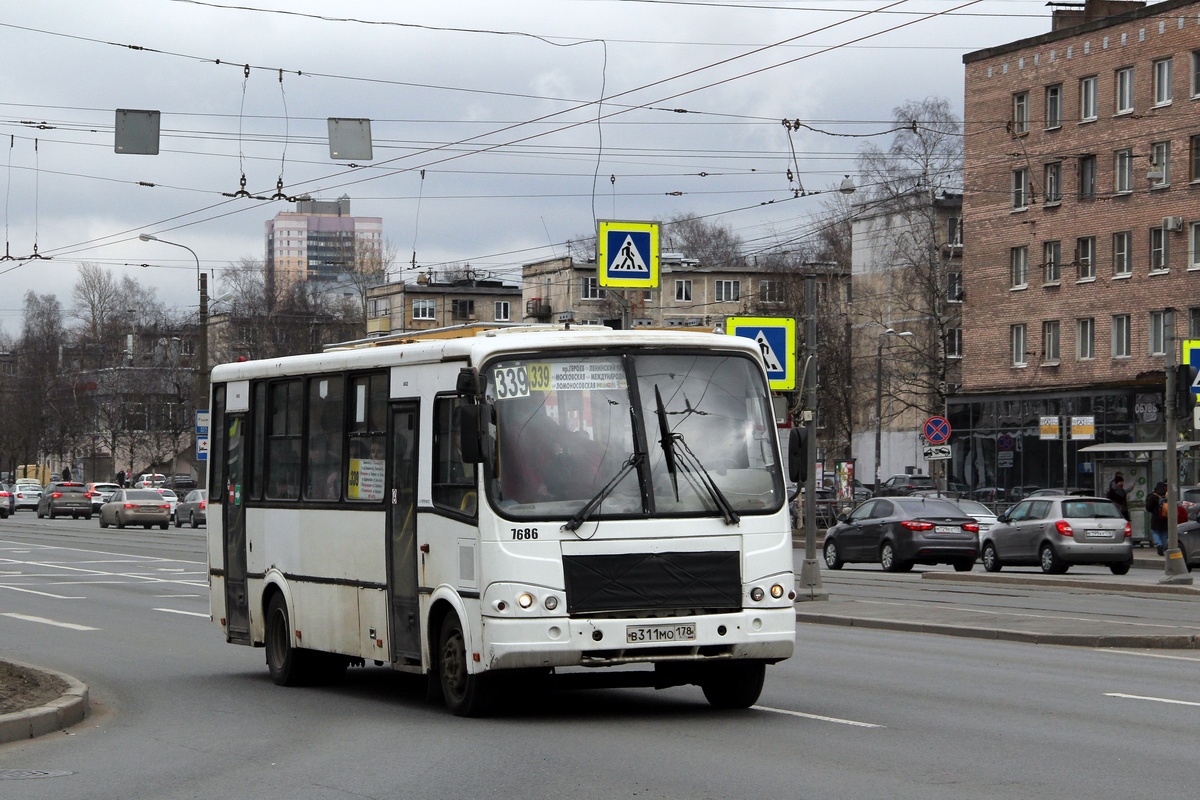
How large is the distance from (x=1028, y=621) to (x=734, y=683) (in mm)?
9081

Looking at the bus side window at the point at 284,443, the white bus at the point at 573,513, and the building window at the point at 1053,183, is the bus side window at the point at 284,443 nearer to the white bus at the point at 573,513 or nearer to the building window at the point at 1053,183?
the white bus at the point at 573,513

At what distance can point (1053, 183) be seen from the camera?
202 feet

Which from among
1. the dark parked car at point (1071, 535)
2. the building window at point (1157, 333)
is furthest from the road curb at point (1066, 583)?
the building window at point (1157, 333)

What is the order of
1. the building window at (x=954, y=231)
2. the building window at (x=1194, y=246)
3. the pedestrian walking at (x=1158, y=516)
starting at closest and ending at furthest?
the pedestrian walking at (x=1158, y=516) → the building window at (x=1194, y=246) → the building window at (x=954, y=231)

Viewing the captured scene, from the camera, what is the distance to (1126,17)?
58.0m

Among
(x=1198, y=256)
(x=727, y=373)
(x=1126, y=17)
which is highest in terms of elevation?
(x=1126, y=17)

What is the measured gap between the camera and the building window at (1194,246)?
185 ft

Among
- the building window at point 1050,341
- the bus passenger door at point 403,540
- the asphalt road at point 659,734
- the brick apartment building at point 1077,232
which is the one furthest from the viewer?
the building window at point 1050,341

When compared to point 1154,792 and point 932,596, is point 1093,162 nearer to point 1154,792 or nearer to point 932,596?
point 932,596

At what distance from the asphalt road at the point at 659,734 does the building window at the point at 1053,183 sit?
→ 148ft

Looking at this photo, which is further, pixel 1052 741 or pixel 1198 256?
pixel 1198 256

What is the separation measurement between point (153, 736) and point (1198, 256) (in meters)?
49.7

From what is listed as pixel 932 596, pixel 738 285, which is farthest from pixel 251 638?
pixel 738 285

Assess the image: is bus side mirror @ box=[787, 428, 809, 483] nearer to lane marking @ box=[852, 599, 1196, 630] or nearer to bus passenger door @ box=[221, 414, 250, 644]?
bus passenger door @ box=[221, 414, 250, 644]
